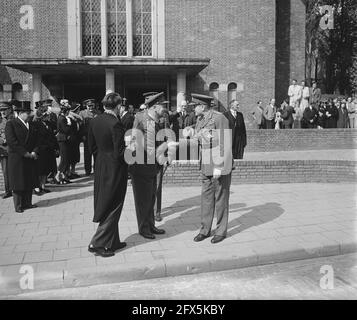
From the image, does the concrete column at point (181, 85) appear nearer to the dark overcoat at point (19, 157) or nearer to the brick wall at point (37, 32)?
the brick wall at point (37, 32)

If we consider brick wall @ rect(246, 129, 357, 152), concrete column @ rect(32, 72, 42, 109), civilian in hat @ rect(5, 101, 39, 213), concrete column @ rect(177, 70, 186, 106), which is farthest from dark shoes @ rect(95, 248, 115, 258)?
concrete column @ rect(32, 72, 42, 109)

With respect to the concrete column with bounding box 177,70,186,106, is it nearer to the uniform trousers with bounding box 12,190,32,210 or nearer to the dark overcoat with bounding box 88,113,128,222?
the uniform trousers with bounding box 12,190,32,210

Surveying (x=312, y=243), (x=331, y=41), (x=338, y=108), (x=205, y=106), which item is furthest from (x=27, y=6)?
(x=331, y=41)

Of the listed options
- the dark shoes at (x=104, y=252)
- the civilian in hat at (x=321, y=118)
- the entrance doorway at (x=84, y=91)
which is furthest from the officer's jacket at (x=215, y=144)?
the entrance doorway at (x=84, y=91)

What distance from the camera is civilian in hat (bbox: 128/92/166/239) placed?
6270 mm

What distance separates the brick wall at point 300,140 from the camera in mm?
16859

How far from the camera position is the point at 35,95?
20938mm

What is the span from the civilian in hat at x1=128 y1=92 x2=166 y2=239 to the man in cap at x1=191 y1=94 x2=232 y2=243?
65 centimetres

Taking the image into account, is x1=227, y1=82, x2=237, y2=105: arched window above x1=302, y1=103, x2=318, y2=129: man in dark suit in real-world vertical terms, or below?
above

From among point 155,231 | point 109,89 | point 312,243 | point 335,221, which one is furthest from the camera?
point 109,89

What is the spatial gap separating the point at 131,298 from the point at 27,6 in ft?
66.7

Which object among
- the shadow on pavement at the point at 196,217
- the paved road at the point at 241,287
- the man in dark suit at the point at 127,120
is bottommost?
the paved road at the point at 241,287

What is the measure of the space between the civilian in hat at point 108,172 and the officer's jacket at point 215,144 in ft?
4.03
